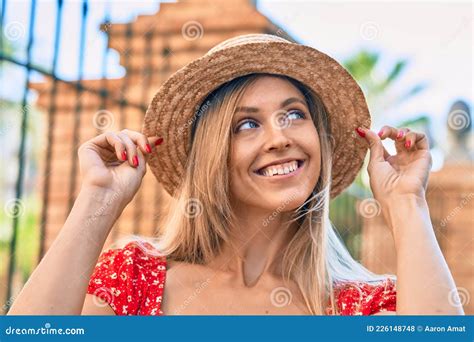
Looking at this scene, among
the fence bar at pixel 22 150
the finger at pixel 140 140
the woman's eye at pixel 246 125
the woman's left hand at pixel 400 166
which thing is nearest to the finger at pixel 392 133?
the woman's left hand at pixel 400 166

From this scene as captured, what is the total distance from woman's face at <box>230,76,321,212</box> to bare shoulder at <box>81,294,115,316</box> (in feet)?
2.12

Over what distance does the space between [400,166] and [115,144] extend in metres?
1.06

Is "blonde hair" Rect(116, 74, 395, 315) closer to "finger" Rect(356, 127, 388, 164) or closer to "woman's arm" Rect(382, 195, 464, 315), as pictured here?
"finger" Rect(356, 127, 388, 164)

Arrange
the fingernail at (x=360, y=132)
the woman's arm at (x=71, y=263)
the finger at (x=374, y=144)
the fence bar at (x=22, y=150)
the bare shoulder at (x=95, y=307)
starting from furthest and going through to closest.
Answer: the fence bar at (x=22, y=150), the fingernail at (x=360, y=132), the finger at (x=374, y=144), the bare shoulder at (x=95, y=307), the woman's arm at (x=71, y=263)

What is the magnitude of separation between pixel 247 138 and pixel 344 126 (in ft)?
1.62

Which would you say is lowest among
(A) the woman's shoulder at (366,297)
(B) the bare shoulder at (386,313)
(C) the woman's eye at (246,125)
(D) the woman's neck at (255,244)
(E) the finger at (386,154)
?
(B) the bare shoulder at (386,313)

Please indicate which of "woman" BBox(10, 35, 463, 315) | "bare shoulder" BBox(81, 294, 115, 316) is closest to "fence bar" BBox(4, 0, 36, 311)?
"woman" BBox(10, 35, 463, 315)

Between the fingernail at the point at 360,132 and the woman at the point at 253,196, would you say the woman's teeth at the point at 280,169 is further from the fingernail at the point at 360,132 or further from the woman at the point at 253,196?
the fingernail at the point at 360,132

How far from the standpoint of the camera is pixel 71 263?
209 centimetres

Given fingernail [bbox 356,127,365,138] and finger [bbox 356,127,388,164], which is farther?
fingernail [bbox 356,127,365,138]

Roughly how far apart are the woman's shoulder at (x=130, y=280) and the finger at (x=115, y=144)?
373mm

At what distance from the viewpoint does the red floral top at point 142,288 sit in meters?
2.34

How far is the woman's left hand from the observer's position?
2420 millimetres

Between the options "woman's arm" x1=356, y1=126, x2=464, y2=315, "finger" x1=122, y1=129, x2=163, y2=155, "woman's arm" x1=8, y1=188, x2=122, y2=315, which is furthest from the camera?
"finger" x1=122, y1=129, x2=163, y2=155
